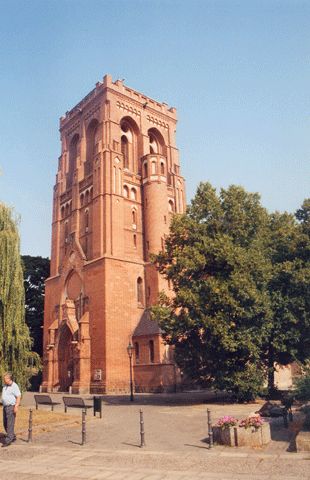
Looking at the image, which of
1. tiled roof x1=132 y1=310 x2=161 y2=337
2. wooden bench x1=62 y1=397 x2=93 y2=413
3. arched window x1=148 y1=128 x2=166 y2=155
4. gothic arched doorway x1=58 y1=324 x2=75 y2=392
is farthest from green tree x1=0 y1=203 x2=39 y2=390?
arched window x1=148 y1=128 x2=166 y2=155

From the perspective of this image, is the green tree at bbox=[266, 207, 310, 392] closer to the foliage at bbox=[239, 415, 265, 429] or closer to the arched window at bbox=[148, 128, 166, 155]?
the foliage at bbox=[239, 415, 265, 429]

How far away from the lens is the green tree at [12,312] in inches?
790

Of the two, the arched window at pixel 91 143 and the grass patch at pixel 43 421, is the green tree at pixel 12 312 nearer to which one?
the grass patch at pixel 43 421

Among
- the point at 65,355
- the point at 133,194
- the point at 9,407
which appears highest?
the point at 133,194

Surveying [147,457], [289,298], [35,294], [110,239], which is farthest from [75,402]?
[35,294]

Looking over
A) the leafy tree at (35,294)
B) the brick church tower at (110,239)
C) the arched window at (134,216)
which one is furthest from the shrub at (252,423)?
the leafy tree at (35,294)

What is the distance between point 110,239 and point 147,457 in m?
28.7

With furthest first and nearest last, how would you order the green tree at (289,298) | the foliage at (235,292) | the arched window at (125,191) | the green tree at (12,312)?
the arched window at (125,191) → the green tree at (289,298) → the foliage at (235,292) → the green tree at (12,312)

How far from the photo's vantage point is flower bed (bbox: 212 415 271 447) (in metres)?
10.4

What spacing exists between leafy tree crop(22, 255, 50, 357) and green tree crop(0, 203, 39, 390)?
28.8 meters

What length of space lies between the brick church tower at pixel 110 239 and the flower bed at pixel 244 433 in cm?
2040

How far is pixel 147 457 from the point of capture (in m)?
9.55

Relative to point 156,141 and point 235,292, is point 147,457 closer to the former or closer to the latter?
point 235,292

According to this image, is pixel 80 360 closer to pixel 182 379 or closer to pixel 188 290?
pixel 182 379
